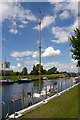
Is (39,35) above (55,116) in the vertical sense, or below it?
above

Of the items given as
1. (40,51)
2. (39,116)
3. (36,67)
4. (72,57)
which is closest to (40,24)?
(40,51)

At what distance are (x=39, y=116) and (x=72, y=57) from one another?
2207 centimetres

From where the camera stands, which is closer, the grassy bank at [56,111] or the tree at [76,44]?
the grassy bank at [56,111]

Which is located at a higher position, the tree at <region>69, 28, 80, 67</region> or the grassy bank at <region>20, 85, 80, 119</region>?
the tree at <region>69, 28, 80, 67</region>

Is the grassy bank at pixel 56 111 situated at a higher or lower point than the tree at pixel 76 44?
lower

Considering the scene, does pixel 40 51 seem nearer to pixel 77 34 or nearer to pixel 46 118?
pixel 77 34

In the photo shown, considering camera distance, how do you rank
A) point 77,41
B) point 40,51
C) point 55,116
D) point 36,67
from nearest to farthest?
1. point 55,116
2. point 40,51
3. point 77,41
4. point 36,67

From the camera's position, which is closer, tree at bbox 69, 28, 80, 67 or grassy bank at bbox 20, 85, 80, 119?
grassy bank at bbox 20, 85, 80, 119

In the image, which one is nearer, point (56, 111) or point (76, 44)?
point (56, 111)

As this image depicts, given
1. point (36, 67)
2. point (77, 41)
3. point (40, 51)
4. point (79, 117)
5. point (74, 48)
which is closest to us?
point (79, 117)

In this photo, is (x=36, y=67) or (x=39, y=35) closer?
(x=39, y=35)

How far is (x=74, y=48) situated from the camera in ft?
95.2

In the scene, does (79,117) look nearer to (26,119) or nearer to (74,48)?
(26,119)

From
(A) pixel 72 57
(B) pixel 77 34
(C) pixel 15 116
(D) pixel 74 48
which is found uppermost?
(B) pixel 77 34
